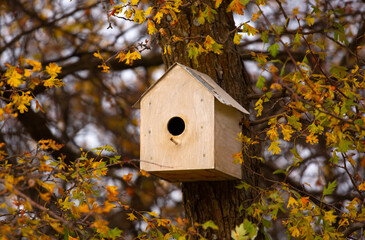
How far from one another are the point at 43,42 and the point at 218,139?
4036 mm

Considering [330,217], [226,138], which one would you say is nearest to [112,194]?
[226,138]

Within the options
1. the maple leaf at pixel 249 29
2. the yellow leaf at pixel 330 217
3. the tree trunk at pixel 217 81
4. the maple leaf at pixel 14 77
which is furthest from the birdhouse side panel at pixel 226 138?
the maple leaf at pixel 14 77

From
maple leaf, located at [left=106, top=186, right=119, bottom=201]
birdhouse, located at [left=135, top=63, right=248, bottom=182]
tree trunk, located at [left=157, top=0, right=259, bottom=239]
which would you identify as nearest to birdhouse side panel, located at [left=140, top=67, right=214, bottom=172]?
birdhouse, located at [left=135, top=63, right=248, bottom=182]

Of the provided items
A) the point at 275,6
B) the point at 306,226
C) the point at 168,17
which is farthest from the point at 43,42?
the point at 306,226

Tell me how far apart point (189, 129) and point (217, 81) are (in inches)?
21.4

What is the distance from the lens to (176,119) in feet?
11.5

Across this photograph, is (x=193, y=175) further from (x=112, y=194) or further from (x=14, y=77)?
(x=14, y=77)

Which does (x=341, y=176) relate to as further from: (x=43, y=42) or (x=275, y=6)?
(x=43, y=42)

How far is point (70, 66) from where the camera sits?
6.33 m

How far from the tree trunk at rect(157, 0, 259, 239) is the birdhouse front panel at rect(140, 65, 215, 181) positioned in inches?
9.1

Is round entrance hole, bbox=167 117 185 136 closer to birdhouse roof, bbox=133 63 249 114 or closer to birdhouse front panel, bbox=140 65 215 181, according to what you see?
birdhouse front panel, bbox=140 65 215 181

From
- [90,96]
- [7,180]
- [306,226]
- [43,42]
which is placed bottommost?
[306,226]

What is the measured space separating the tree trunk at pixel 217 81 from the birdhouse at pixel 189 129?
0.14 metres

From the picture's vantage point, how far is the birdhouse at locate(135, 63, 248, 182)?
324 centimetres
